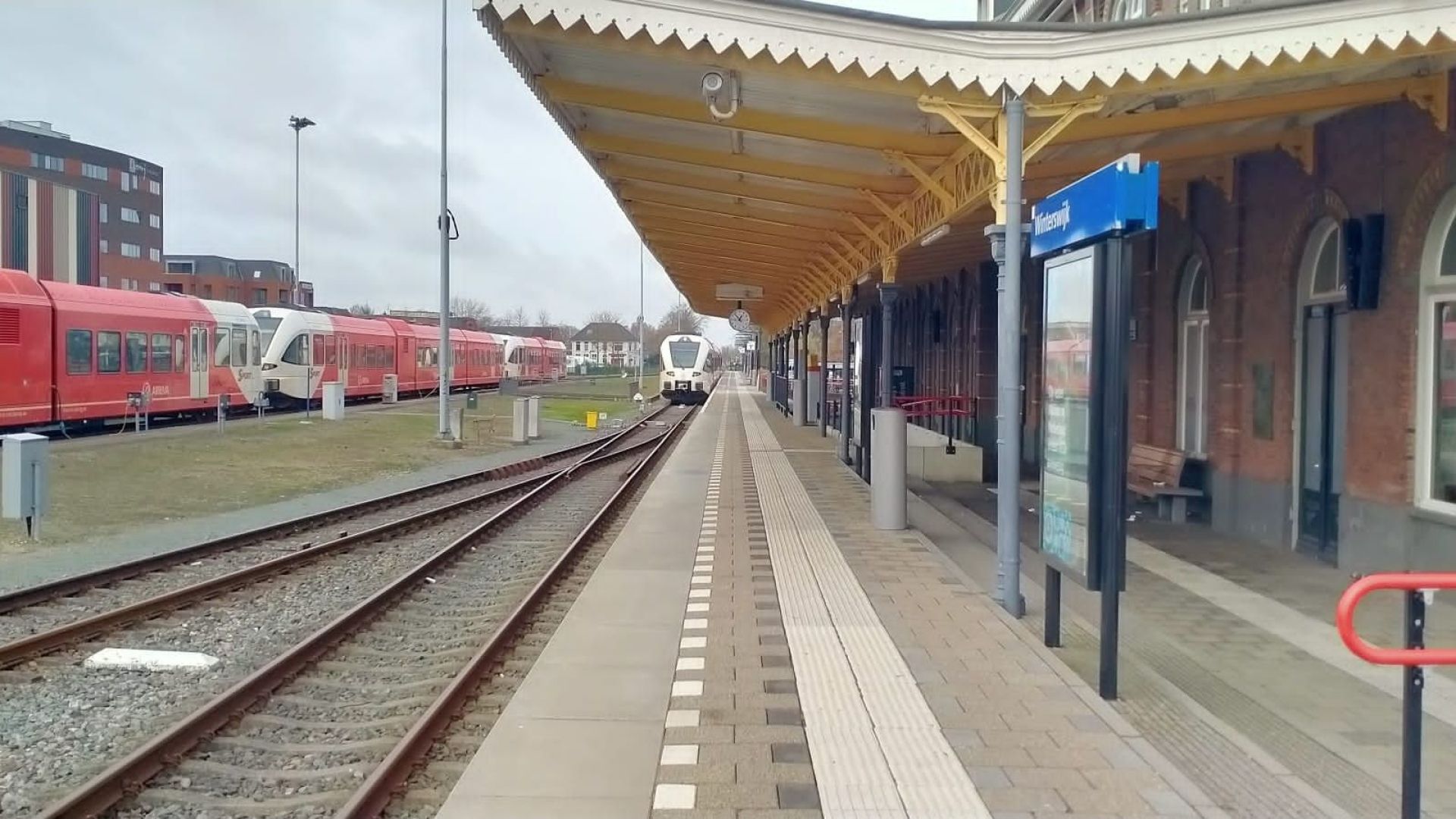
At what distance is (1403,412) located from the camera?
355 inches

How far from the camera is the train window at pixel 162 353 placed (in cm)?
2530

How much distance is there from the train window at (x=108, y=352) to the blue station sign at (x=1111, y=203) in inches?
853

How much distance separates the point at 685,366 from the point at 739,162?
36.3m

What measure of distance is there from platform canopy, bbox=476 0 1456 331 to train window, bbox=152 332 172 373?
55.0ft

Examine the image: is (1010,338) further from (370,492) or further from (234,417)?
(234,417)

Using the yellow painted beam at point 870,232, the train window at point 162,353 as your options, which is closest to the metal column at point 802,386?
the train window at point 162,353

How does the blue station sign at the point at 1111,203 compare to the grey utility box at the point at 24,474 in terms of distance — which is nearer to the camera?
the blue station sign at the point at 1111,203

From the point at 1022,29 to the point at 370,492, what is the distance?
41.6ft

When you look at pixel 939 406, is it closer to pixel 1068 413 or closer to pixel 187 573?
pixel 187 573

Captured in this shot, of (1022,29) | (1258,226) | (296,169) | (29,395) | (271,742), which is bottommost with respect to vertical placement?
(271,742)

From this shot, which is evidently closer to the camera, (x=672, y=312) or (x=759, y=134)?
(x=759, y=134)

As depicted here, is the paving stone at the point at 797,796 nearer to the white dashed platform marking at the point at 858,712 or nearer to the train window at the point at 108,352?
the white dashed platform marking at the point at 858,712

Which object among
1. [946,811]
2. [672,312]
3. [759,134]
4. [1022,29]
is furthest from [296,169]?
[672,312]

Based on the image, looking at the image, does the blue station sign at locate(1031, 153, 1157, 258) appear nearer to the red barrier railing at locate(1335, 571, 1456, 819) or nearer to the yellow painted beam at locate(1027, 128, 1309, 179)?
the red barrier railing at locate(1335, 571, 1456, 819)
